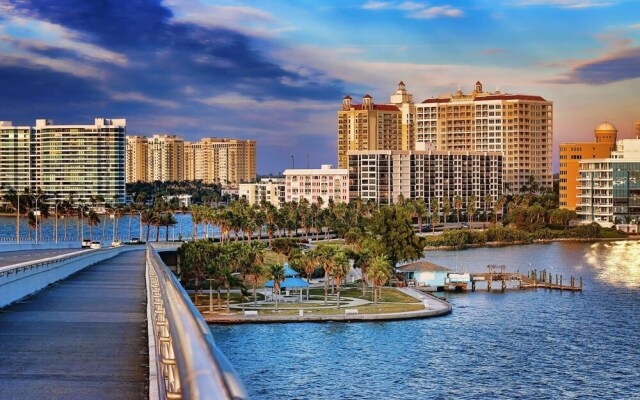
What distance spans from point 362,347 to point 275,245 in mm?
61063

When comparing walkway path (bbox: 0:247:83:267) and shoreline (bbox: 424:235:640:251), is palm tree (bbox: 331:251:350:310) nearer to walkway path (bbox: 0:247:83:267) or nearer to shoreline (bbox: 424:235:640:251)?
walkway path (bbox: 0:247:83:267)

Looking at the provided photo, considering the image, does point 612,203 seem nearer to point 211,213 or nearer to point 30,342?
point 211,213

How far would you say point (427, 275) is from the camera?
4006 inches

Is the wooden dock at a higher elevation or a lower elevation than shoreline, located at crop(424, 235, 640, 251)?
lower

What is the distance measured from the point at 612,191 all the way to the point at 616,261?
5975cm

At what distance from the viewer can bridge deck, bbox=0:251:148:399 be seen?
460 inches

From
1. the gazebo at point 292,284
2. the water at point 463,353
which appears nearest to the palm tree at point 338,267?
the gazebo at point 292,284

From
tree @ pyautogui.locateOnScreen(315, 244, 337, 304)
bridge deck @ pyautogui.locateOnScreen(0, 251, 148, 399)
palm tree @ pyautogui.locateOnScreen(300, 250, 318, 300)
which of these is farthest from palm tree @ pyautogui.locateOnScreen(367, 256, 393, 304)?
bridge deck @ pyautogui.locateOnScreen(0, 251, 148, 399)

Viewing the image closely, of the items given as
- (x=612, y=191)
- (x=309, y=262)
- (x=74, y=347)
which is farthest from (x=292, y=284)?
(x=612, y=191)

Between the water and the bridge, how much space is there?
2332 cm

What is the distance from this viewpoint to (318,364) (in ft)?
191

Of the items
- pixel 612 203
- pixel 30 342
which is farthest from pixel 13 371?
pixel 612 203

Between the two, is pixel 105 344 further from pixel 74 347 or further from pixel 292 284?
pixel 292 284

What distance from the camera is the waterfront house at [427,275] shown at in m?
101
